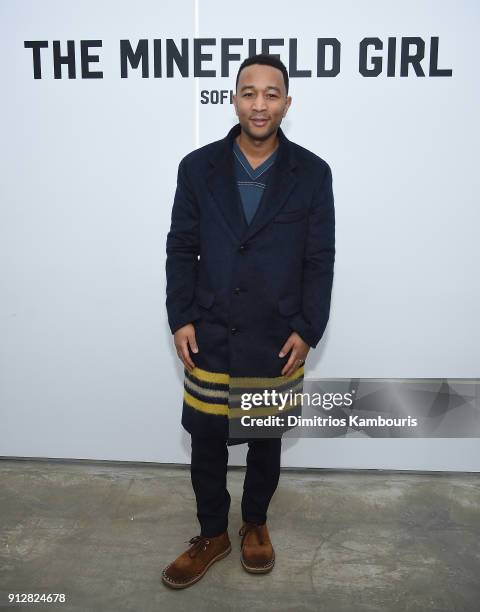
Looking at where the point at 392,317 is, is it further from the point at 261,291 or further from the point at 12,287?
the point at 12,287

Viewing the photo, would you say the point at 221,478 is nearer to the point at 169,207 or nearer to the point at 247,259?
the point at 247,259

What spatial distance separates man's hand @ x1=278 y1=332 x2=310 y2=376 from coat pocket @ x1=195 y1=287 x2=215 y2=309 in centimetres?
29

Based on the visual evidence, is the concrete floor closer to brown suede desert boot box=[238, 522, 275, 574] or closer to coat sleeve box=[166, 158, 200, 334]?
brown suede desert boot box=[238, 522, 275, 574]

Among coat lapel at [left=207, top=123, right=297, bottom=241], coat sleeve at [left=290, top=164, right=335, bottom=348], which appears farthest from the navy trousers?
coat lapel at [left=207, top=123, right=297, bottom=241]

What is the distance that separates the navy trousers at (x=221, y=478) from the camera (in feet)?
6.80

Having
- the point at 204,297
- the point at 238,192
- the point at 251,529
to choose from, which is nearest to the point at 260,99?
the point at 238,192

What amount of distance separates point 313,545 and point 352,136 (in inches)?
67.1

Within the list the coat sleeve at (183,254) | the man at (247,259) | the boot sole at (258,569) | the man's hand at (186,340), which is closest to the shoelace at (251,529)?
the boot sole at (258,569)

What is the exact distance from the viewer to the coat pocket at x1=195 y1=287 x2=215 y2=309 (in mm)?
1911

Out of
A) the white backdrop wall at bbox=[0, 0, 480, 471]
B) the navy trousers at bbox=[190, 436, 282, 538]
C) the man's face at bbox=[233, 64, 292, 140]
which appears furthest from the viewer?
the white backdrop wall at bbox=[0, 0, 480, 471]

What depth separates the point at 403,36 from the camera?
7.99 ft

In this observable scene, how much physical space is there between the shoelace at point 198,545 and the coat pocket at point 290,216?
120 centimetres

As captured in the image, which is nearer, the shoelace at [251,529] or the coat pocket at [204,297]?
the coat pocket at [204,297]

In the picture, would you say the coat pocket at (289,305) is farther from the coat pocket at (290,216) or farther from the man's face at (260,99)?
the man's face at (260,99)
